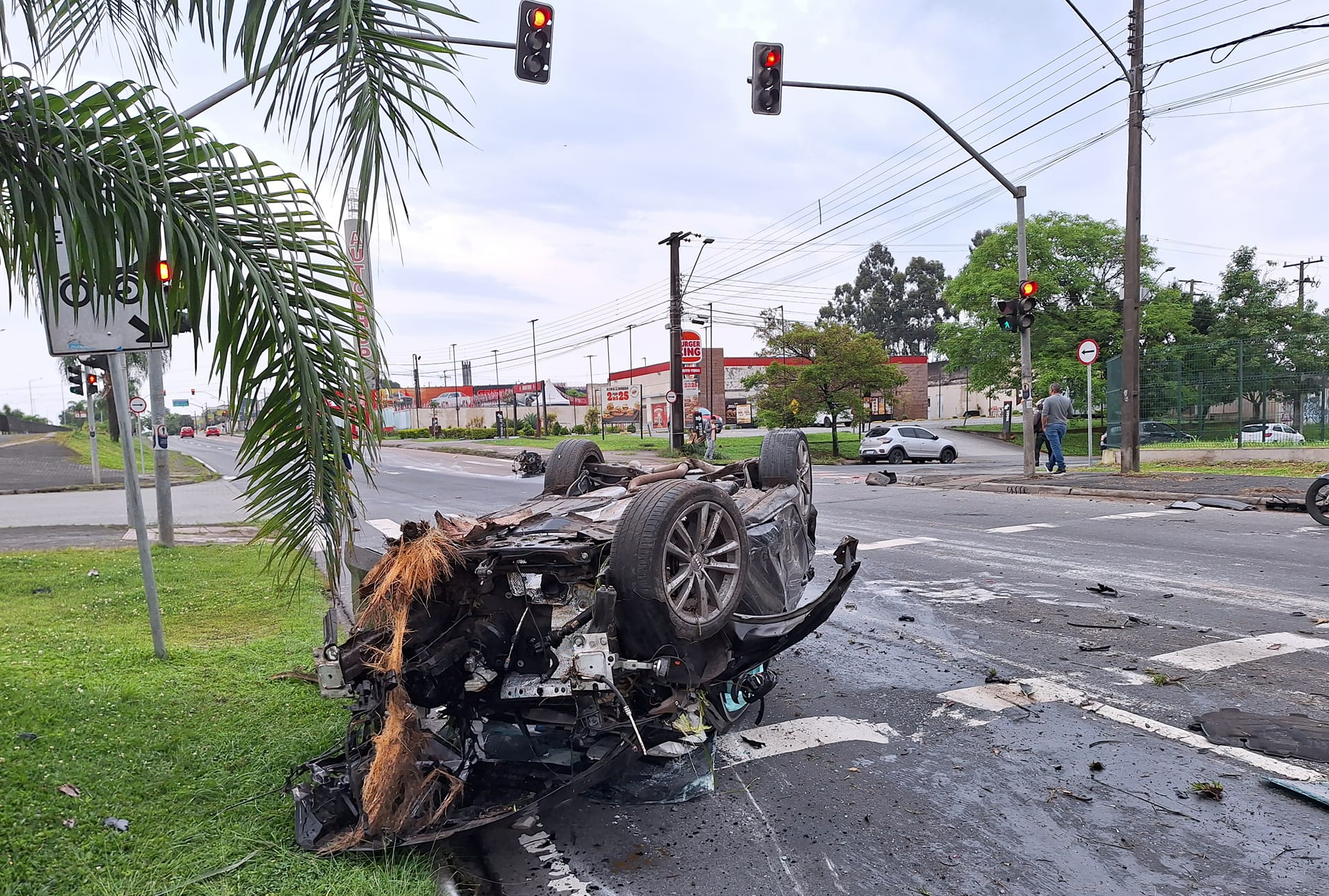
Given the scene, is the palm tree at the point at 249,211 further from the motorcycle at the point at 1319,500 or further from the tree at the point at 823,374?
the tree at the point at 823,374

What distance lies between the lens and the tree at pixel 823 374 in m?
29.8

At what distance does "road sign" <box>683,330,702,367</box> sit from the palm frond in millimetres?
27093

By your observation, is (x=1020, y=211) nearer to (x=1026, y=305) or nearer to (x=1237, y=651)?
(x=1026, y=305)

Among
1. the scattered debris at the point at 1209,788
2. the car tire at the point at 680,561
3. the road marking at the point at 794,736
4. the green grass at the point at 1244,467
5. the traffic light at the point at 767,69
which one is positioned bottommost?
the road marking at the point at 794,736

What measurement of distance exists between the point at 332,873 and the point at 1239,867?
3260 mm

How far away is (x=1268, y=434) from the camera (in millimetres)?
19750

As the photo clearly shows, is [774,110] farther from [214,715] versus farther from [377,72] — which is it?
[214,715]

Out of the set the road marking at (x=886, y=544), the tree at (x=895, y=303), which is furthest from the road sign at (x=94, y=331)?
the tree at (x=895, y=303)

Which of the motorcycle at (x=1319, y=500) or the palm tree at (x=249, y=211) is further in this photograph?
the motorcycle at (x=1319, y=500)

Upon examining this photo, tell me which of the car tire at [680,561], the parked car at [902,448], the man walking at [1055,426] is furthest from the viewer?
the parked car at [902,448]

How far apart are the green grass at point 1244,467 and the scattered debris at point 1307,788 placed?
48.6 feet

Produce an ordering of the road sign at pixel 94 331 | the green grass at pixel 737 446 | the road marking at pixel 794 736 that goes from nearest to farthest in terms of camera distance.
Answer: the road marking at pixel 794 736
the road sign at pixel 94 331
the green grass at pixel 737 446

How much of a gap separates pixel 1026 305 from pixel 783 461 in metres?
13.3

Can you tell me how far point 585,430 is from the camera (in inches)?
2613
